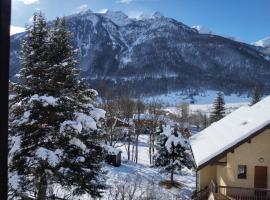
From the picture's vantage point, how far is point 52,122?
64.4 feet

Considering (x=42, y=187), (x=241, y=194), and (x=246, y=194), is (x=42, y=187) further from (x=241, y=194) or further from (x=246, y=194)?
(x=246, y=194)

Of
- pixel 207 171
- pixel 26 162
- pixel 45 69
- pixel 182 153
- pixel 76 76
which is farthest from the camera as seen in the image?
pixel 182 153

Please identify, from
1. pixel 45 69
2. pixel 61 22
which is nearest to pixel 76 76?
pixel 45 69

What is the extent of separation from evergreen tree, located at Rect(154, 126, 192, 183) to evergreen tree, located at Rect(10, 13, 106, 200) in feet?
63.5

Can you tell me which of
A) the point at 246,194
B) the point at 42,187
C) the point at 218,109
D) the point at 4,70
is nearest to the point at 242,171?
the point at 246,194

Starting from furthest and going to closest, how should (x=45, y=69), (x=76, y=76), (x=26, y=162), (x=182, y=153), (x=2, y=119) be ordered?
1. (x=182, y=153)
2. (x=76, y=76)
3. (x=45, y=69)
4. (x=26, y=162)
5. (x=2, y=119)

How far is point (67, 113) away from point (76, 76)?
88.4 inches

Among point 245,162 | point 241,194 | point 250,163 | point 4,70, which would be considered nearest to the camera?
point 4,70

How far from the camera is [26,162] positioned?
17922mm

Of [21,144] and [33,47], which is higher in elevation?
[33,47]

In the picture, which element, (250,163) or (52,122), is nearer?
(52,122)

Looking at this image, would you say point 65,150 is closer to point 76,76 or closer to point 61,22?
point 76,76

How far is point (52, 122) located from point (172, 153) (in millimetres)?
22498

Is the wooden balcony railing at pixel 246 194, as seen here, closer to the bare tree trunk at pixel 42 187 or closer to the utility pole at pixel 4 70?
the bare tree trunk at pixel 42 187
